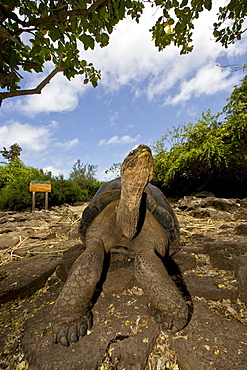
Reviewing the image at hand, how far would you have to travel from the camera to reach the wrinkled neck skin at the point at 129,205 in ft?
5.24

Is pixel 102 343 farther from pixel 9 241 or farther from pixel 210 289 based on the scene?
pixel 9 241

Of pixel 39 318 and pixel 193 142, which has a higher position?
pixel 193 142

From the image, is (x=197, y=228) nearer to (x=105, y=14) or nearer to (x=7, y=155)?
(x=105, y=14)

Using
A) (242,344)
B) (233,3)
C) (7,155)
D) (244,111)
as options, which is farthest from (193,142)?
(7,155)

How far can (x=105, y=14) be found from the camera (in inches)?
83.4

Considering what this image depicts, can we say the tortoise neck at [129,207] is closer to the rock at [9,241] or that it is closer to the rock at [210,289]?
the rock at [210,289]

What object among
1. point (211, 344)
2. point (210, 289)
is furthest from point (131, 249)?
point (211, 344)

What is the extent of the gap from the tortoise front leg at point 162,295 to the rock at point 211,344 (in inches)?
3.0

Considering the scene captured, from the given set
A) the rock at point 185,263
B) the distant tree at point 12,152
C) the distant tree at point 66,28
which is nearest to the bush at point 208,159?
the distant tree at point 66,28

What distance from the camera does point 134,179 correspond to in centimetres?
156

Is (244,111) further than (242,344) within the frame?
Yes

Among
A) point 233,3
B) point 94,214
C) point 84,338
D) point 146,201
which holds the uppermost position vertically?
point 233,3

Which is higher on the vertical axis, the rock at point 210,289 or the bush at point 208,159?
the bush at point 208,159

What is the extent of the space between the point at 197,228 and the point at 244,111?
544 centimetres
